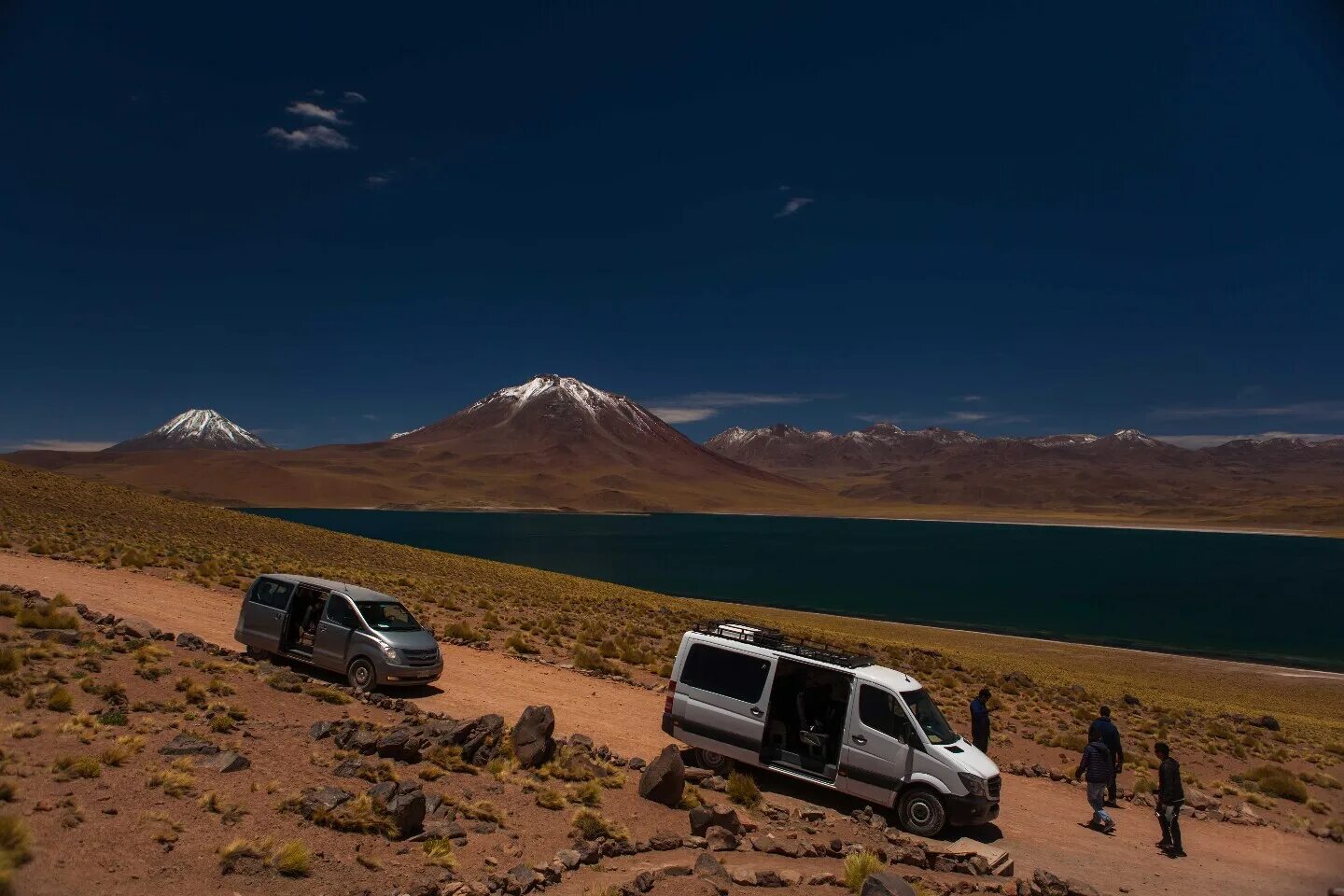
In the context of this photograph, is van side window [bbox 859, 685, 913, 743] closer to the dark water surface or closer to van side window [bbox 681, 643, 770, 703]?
van side window [bbox 681, 643, 770, 703]

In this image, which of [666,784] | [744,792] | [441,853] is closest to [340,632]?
[666,784]

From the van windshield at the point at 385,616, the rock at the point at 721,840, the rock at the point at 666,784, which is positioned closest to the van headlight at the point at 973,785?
the rock at the point at 721,840

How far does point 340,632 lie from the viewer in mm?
14977

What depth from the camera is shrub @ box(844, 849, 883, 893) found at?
322 inches

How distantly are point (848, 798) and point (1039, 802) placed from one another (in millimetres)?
4166

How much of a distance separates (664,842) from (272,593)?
11285 millimetres

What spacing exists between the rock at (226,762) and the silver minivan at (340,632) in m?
5.22

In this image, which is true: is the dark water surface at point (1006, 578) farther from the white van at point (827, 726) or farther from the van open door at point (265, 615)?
the van open door at point (265, 615)

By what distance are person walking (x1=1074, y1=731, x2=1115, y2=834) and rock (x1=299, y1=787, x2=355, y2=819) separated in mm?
11588

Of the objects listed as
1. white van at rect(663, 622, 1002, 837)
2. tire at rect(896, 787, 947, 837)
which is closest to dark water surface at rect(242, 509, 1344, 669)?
white van at rect(663, 622, 1002, 837)

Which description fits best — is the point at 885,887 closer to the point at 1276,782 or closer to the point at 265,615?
the point at 265,615

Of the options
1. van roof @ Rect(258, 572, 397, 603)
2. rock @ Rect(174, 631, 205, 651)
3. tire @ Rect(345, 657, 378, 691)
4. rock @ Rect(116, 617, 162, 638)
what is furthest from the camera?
van roof @ Rect(258, 572, 397, 603)

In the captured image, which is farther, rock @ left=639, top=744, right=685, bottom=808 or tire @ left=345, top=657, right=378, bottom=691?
tire @ left=345, top=657, right=378, bottom=691

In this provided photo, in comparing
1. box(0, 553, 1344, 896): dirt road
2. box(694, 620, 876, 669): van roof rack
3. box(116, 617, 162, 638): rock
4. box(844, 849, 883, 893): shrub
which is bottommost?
box(0, 553, 1344, 896): dirt road
